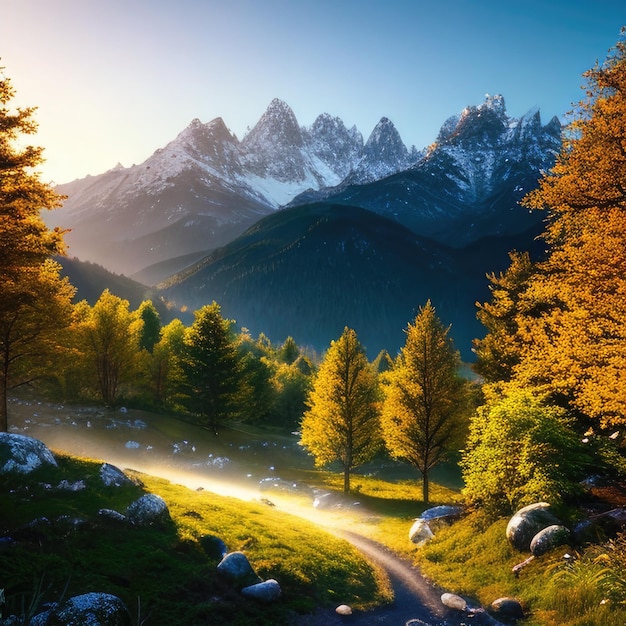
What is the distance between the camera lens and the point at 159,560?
14195mm

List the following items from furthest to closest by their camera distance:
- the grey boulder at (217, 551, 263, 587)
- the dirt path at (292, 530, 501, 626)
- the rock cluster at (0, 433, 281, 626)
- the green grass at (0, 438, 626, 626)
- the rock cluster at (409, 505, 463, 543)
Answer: the rock cluster at (409, 505, 463, 543) < the grey boulder at (217, 551, 263, 587) < the dirt path at (292, 530, 501, 626) < the green grass at (0, 438, 626, 626) < the rock cluster at (0, 433, 281, 626)

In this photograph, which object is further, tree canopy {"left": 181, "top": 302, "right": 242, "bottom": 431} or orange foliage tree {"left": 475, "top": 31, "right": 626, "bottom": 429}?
tree canopy {"left": 181, "top": 302, "right": 242, "bottom": 431}

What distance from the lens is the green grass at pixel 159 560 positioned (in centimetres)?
1187

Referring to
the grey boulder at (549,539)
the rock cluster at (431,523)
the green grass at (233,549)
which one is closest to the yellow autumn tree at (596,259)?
the grey boulder at (549,539)

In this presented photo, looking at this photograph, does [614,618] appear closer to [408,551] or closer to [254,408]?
[408,551]

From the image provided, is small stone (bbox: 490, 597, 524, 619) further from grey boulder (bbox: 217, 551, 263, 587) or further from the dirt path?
grey boulder (bbox: 217, 551, 263, 587)

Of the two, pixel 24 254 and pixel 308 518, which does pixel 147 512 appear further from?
pixel 308 518

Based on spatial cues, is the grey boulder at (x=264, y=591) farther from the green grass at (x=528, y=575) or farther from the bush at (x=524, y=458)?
the bush at (x=524, y=458)

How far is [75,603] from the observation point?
9.88 meters

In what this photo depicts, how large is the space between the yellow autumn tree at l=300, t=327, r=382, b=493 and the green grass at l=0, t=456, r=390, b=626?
55.2 feet

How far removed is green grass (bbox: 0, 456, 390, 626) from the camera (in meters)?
11.9

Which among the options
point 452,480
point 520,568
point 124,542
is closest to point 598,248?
point 520,568

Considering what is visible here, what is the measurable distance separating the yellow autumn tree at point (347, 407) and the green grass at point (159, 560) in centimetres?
1684

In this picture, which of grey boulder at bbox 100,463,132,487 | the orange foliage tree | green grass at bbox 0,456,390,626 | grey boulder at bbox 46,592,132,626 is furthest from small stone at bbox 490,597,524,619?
grey boulder at bbox 100,463,132,487
